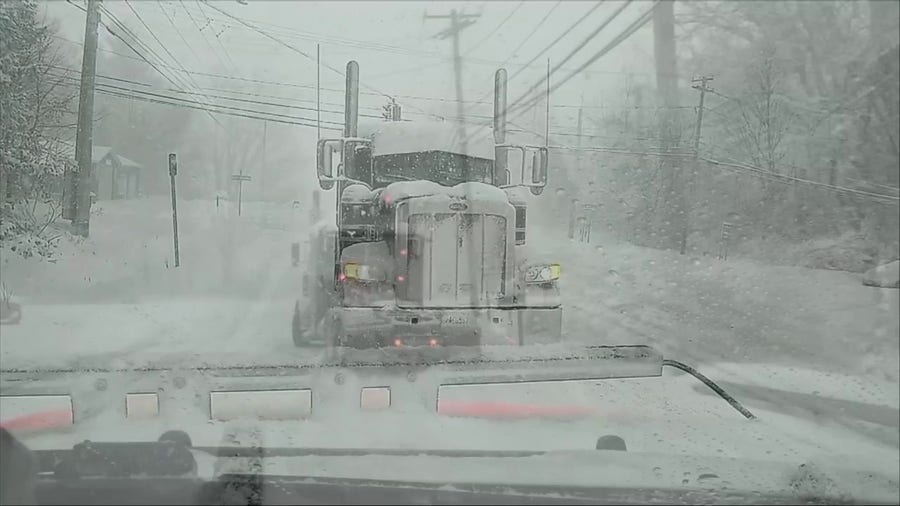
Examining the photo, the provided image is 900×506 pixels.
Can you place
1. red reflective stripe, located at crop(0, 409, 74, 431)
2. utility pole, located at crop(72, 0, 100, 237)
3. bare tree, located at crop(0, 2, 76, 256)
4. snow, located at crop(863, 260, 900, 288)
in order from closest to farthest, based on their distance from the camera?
red reflective stripe, located at crop(0, 409, 74, 431)
utility pole, located at crop(72, 0, 100, 237)
bare tree, located at crop(0, 2, 76, 256)
snow, located at crop(863, 260, 900, 288)

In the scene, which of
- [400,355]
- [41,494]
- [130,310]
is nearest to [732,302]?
[400,355]

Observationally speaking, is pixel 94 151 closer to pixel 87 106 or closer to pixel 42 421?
pixel 87 106

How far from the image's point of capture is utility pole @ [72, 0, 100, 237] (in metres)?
8.09

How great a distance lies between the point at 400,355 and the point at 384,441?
236 cm

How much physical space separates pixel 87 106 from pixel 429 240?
368 centimetres

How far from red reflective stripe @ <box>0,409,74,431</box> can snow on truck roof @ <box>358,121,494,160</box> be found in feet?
15.0

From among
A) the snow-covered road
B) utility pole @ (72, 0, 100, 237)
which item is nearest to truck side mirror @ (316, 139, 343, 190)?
the snow-covered road

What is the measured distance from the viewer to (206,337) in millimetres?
10141

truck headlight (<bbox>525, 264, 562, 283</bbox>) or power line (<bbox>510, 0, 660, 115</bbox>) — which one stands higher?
power line (<bbox>510, 0, 660, 115</bbox>)

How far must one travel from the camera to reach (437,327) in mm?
7992

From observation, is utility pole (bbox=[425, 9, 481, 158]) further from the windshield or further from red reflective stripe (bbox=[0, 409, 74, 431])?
red reflective stripe (bbox=[0, 409, 74, 431])

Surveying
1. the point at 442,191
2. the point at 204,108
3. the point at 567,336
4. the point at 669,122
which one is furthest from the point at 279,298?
the point at 669,122

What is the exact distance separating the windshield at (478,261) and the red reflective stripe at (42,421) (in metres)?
0.04

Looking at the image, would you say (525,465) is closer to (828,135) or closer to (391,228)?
(391,228)
